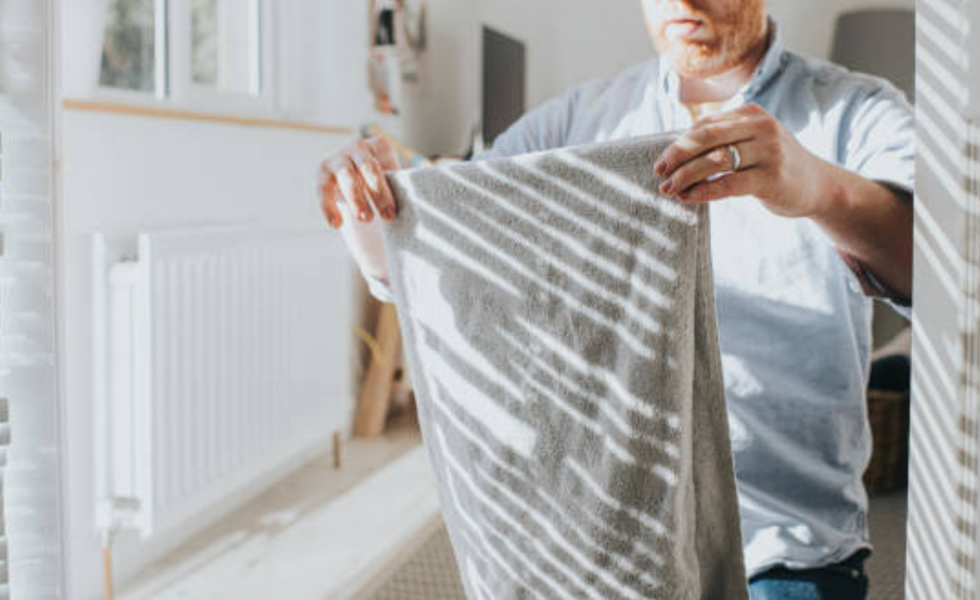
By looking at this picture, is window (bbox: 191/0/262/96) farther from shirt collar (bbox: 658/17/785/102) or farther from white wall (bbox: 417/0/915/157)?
shirt collar (bbox: 658/17/785/102)

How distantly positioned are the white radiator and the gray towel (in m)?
1.29

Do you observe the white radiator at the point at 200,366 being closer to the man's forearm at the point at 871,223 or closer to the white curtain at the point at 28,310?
the white curtain at the point at 28,310

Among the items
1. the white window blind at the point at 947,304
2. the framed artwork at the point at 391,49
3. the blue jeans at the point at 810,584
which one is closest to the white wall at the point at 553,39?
the framed artwork at the point at 391,49

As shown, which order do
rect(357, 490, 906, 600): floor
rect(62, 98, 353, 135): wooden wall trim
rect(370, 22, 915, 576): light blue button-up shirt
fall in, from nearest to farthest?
rect(370, 22, 915, 576): light blue button-up shirt
rect(62, 98, 353, 135): wooden wall trim
rect(357, 490, 906, 600): floor

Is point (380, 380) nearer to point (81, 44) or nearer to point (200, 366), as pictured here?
point (200, 366)

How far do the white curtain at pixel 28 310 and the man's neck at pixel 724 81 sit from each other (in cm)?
77

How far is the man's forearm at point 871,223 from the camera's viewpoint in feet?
2.61

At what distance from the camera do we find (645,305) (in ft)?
2.49

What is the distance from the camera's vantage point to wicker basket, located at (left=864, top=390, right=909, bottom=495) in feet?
8.86

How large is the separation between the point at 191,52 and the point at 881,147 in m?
1.97

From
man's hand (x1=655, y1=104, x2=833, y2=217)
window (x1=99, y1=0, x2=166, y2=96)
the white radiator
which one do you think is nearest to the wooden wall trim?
window (x1=99, y1=0, x2=166, y2=96)

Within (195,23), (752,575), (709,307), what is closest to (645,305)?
(709,307)

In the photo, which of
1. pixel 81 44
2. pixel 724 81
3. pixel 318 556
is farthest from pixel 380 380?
pixel 724 81

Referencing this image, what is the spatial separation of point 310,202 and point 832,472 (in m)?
2.19
